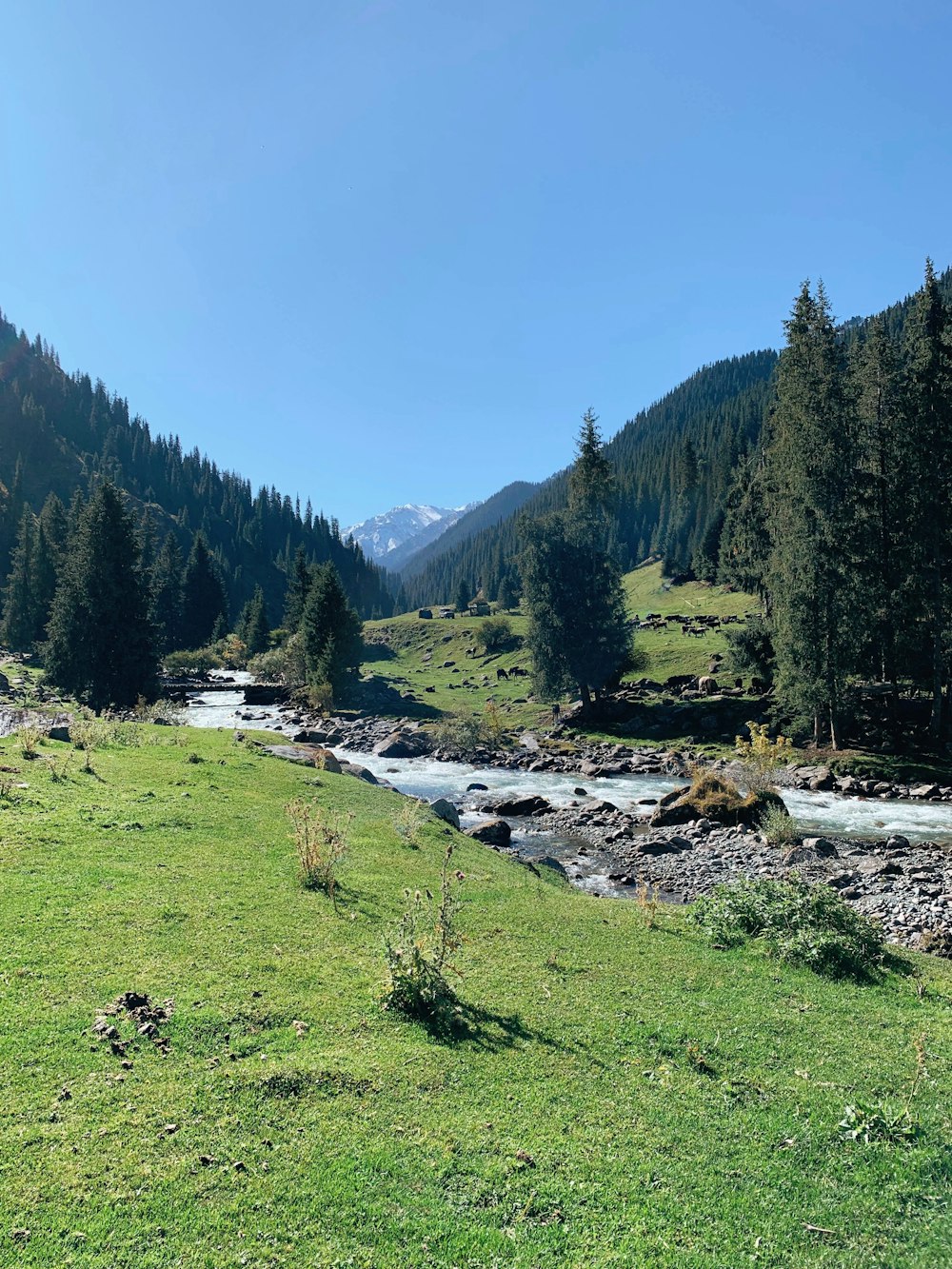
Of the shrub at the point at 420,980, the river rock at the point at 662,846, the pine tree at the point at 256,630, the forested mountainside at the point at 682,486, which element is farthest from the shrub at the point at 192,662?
the shrub at the point at 420,980

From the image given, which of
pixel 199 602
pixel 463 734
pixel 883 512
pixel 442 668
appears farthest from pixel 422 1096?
pixel 199 602

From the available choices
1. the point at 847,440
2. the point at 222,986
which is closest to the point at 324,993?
the point at 222,986

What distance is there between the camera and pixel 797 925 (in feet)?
41.7

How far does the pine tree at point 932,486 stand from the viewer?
36.5m

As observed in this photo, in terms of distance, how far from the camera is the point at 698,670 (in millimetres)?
59562

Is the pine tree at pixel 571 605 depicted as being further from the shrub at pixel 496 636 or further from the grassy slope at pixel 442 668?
the shrub at pixel 496 636

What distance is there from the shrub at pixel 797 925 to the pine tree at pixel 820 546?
93.3 feet

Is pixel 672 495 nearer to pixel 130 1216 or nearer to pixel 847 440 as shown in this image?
pixel 847 440

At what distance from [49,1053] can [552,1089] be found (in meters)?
5.21

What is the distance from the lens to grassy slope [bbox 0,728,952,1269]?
5297 mm

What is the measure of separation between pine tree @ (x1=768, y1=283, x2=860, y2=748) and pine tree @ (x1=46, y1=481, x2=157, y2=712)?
42550mm

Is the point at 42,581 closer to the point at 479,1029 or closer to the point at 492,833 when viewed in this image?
the point at 492,833

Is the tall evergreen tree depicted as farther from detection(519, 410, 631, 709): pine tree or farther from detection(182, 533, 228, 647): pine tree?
detection(519, 410, 631, 709): pine tree

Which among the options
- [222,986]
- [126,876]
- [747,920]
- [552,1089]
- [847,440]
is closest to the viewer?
[552,1089]
